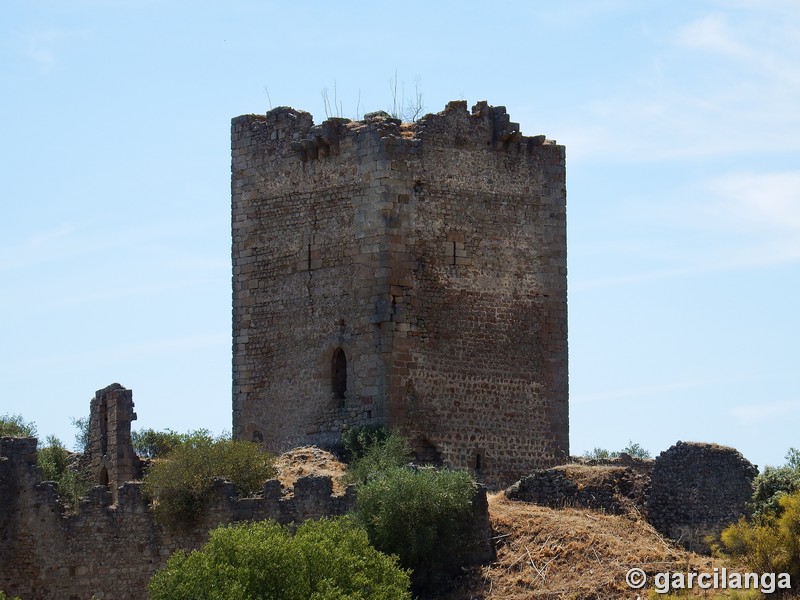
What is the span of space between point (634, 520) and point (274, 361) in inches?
288

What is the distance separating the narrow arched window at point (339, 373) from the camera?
3706cm

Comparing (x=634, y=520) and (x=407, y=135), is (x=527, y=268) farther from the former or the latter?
(x=634, y=520)

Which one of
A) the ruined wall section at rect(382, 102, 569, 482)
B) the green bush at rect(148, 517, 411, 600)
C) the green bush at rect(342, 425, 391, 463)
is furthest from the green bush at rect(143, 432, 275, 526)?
the green bush at rect(148, 517, 411, 600)

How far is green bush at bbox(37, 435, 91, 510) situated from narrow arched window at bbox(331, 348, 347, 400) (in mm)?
3809

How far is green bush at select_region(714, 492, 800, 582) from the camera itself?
30000 millimetres

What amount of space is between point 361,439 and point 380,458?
1.02 metres

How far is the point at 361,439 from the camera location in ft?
117

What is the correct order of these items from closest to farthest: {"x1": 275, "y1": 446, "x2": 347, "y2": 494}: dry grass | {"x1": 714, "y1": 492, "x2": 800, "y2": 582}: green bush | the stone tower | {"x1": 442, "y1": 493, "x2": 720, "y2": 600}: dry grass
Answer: {"x1": 714, "y1": 492, "x2": 800, "y2": 582}: green bush < {"x1": 442, "y1": 493, "x2": 720, "y2": 600}: dry grass < {"x1": 275, "y1": 446, "x2": 347, "y2": 494}: dry grass < the stone tower

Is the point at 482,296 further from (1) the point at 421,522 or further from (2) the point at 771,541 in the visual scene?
(2) the point at 771,541

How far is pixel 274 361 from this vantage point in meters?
38.1

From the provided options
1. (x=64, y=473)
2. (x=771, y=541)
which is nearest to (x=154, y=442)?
(x=64, y=473)

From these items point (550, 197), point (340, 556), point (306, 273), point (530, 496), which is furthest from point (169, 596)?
point (550, 197)

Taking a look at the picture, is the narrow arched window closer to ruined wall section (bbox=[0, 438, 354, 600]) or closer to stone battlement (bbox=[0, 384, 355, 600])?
stone battlement (bbox=[0, 384, 355, 600])

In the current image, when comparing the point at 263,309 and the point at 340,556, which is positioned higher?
the point at 263,309
